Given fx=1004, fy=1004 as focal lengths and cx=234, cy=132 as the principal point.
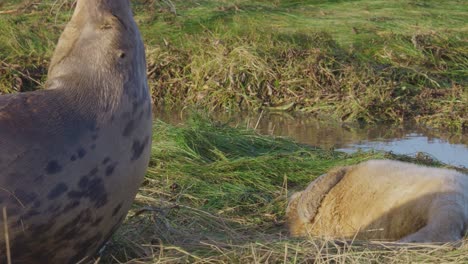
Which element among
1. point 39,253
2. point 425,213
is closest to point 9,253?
point 39,253

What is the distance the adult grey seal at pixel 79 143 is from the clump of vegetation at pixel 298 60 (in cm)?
555

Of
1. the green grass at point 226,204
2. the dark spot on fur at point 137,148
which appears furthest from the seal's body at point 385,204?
the dark spot on fur at point 137,148

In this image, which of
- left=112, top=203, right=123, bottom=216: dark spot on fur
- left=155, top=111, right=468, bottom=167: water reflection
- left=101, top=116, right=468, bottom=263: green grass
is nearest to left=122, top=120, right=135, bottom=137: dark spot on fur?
left=112, top=203, right=123, bottom=216: dark spot on fur

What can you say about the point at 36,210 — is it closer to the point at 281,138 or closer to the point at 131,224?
the point at 131,224

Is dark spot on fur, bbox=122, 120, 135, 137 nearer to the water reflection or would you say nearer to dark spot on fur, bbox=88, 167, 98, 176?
dark spot on fur, bbox=88, 167, 98, 176

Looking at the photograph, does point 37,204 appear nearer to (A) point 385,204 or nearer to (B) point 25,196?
(B) point 25,196

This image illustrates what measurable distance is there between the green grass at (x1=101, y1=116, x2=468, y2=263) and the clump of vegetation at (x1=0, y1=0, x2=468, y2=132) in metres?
2.51

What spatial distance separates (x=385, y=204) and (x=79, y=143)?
2.40 metres

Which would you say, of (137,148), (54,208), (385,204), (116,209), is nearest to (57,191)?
(54,208)

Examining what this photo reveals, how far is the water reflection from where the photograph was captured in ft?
29.4

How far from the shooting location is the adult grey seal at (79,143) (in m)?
3.91

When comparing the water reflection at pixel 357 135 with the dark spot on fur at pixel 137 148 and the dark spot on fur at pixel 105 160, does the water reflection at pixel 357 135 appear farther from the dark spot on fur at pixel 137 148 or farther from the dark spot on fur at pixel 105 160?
the dark spot on fur at pixel 105 160

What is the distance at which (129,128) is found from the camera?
14.0 feet

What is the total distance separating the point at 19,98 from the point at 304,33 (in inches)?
358
